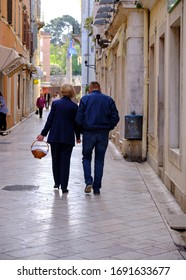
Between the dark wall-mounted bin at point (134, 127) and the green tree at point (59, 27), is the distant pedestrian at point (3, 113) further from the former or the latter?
the green tree at point (59, 27)

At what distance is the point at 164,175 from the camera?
1259 cm

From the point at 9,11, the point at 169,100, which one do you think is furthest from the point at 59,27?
the point at 169,100

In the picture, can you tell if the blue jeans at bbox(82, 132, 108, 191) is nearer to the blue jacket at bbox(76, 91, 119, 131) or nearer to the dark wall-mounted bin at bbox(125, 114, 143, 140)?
the blue jacket at bbox(76, 91, 119, 131)

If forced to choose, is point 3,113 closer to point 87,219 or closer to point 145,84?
point 145,84

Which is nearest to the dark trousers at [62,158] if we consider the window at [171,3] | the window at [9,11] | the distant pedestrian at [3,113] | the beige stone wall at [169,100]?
the beige stone wall at [169,100]

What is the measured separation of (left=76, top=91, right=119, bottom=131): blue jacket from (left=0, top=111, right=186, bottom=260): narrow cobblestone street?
3.52ft

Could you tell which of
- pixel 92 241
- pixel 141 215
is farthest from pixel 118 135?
pixel 92 241

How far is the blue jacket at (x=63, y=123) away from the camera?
11.3 metres

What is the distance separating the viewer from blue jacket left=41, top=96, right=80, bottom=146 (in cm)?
1134

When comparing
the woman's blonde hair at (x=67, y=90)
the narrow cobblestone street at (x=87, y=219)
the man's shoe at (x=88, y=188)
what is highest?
the woman's blonde hair at (x=67, y=90)

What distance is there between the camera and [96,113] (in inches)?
439

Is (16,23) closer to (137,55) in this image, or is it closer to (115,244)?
(137,55)

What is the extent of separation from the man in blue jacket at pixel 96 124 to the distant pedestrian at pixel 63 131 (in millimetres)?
252
